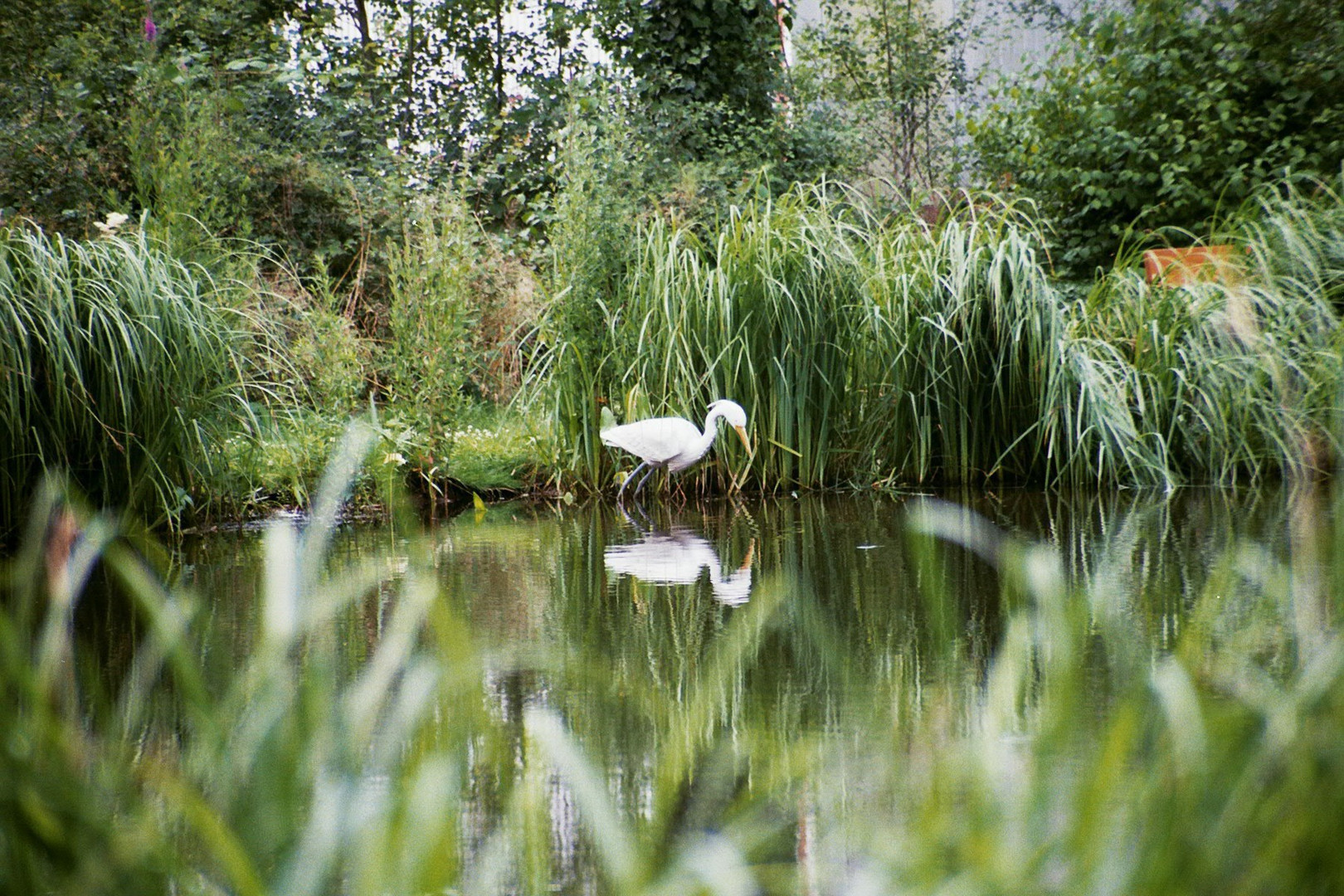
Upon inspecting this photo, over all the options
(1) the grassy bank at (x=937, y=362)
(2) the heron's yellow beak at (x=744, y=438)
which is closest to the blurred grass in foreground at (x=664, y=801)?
(2) the heron's yellow beak at (x=744, y=438)

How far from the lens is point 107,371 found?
374 cm

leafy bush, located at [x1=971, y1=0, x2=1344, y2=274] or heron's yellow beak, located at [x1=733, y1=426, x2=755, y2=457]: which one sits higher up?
leafy bush, located at [x1=971, y1=0, x2=1344, y2=274]

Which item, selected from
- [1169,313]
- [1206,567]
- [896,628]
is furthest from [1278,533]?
[1169,313]

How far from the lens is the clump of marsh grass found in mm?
3582

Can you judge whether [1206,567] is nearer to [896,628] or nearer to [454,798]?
[896,628]

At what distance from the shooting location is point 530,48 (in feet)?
43.4

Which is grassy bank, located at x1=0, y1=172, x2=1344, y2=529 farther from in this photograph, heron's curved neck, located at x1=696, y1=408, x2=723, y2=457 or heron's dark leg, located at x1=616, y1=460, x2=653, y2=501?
heron's curved neck, located at x1=696, y1=408, x2=723, y2=457

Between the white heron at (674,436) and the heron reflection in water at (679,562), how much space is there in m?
0.49

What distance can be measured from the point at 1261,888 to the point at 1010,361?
4542mm

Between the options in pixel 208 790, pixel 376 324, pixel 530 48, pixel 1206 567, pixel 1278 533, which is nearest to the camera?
pixel 208 790

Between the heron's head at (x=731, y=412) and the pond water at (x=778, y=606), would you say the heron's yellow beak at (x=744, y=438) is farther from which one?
the pond water at (x=778, y=606)

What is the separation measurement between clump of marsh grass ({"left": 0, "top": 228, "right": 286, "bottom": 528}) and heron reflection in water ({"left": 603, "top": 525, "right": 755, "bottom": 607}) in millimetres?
1467

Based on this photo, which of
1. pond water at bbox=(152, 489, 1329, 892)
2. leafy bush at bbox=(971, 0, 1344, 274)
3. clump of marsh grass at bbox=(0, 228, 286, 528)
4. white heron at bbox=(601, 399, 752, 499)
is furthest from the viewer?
leafy bush at bbox=(971, 0, 1344, 274)

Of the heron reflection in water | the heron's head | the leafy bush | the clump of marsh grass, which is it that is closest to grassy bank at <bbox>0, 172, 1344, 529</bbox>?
the heron's head
